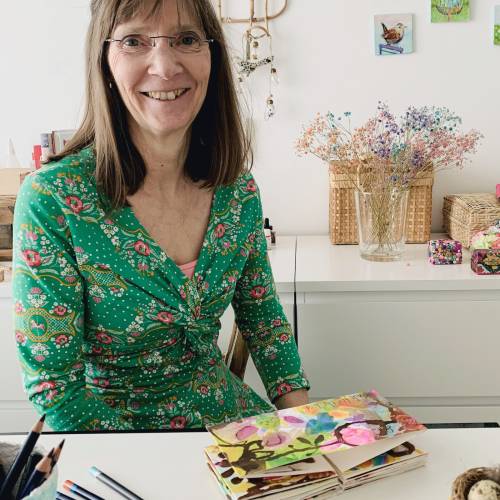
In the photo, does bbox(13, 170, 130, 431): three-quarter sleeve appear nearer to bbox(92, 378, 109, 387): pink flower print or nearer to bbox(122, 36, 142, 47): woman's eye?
bbox(92, 378, 109, 387): pink flower print

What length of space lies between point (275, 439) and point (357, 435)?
0.34 feet

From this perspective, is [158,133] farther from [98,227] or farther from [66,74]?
[66,74]

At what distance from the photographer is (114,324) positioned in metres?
1.19

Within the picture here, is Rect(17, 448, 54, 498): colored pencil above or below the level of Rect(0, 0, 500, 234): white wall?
below

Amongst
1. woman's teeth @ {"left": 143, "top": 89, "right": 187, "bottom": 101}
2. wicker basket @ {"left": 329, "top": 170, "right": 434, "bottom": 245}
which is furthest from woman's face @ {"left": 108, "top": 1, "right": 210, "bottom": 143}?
wicker basket @ {"left": 329, "top": 170, "right": 434, "bottom": 245}

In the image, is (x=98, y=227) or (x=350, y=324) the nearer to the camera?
(x=98, y=227)

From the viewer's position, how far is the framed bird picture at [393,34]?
7.13ft

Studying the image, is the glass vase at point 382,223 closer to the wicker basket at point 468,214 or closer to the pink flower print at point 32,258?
the wicker basket at point 468,214

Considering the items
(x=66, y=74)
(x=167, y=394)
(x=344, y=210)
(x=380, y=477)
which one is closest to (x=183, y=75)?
(x=167, y=394)

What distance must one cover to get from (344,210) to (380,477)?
53.6 inches

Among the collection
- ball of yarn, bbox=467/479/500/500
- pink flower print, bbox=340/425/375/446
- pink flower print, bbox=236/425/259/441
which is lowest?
pink flower print, bbox=236/425/259/441

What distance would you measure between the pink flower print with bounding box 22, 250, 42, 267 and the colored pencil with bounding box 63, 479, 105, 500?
1.38 feet

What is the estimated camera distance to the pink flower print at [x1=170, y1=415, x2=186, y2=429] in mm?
1255

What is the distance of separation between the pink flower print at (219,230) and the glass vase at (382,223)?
2.32ft
